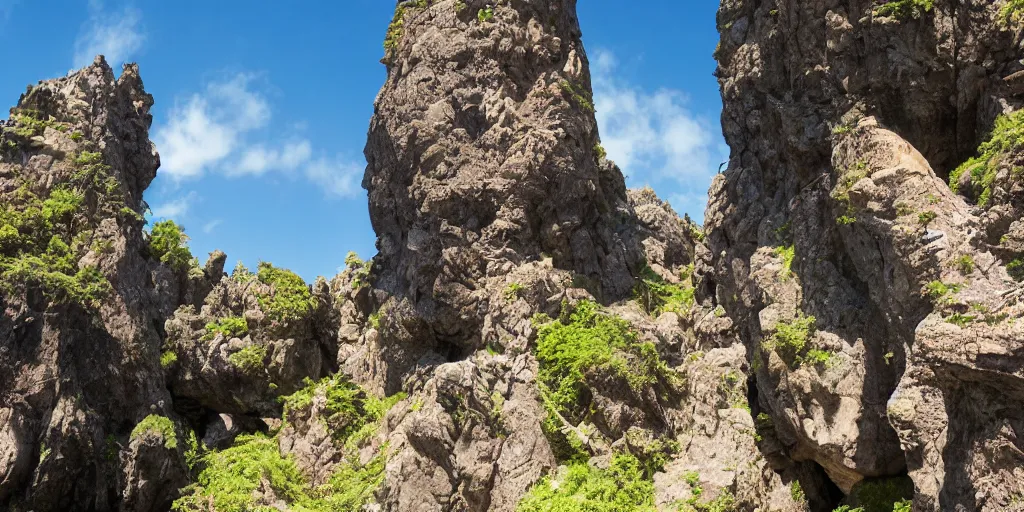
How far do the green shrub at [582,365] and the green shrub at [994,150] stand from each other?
8823 mm

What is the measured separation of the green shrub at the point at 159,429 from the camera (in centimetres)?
2289

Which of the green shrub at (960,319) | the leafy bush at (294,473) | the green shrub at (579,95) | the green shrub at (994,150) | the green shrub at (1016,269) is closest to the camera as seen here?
the green shrub at (960,319)

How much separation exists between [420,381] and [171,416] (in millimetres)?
7796

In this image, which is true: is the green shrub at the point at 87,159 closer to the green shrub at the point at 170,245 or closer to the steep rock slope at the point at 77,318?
the steep rock slope at the point at 77,318

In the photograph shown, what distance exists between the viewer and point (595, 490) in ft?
64.4

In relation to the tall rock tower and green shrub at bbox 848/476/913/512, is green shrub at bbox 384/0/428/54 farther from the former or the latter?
green shrub at bbox 848/476/913/512

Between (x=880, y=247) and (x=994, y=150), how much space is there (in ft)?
9.68

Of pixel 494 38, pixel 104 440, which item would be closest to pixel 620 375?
pixel 494 38

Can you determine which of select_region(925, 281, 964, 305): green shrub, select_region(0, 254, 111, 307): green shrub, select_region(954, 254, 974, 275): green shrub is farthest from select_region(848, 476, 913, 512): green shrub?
select_region(0, 254, 111, 307): green shrub

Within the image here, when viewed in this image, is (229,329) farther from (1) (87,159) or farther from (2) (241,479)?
(1) (87,159)

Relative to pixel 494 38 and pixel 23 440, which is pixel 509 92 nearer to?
pixel 494 38

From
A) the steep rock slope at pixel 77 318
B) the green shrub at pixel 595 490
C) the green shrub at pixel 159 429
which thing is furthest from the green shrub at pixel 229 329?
the green shrub at pixel 595 490

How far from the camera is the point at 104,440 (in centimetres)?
2238

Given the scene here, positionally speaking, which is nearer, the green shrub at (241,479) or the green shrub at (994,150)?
the green shrub at (994,150)
